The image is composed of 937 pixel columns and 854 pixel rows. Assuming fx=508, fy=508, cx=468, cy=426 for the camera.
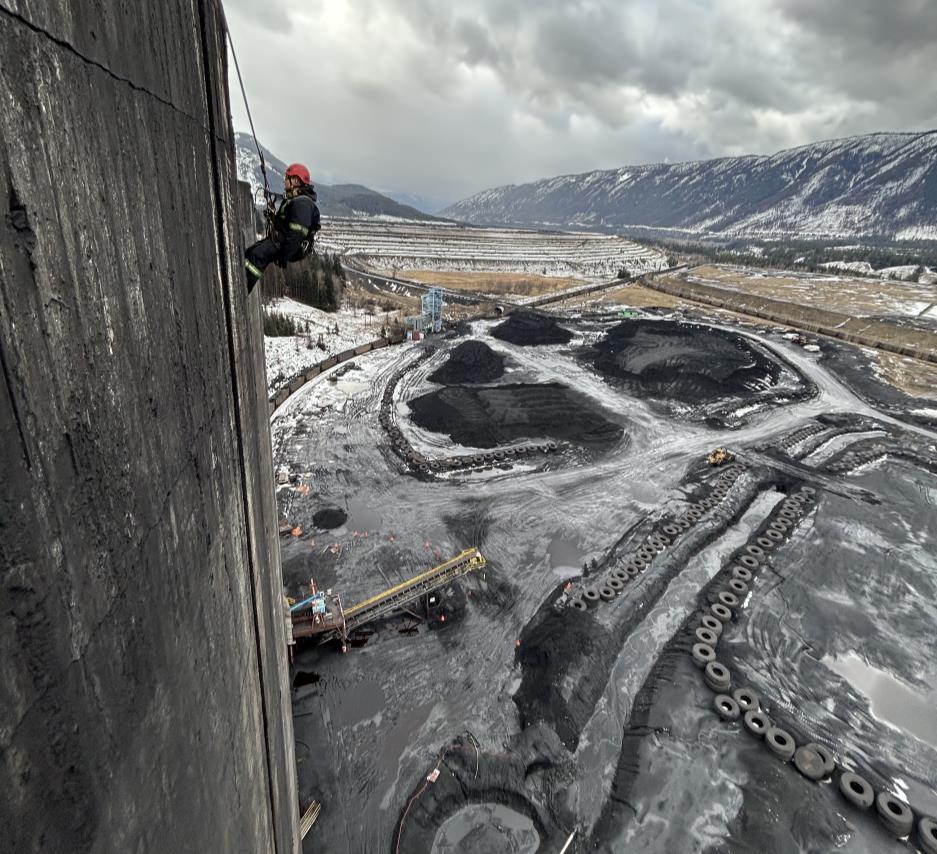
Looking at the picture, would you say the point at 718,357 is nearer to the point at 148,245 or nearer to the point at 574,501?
the point at 574,501

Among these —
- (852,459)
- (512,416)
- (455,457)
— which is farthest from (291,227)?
(852,459)

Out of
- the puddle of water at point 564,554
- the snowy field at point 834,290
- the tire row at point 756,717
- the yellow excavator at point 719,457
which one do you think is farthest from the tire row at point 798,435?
the snowy field at point 834,290

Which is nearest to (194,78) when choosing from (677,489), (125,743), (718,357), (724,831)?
(125,743)

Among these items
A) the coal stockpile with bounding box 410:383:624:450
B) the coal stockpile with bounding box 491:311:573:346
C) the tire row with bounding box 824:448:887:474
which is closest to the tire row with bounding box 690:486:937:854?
the tire row with bounding box 824:448:887:474

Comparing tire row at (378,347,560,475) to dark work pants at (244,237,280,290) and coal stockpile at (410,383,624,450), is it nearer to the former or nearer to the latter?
coal stockpile at (410,383,624,450)

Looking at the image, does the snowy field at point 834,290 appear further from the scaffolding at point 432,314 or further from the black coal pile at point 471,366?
the scaffolding at point 432,314

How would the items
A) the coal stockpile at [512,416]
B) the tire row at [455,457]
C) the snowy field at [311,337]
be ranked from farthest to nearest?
the snowy field at [311,337] < the coal stockpile at [512,416] < the tire row at [455,457]

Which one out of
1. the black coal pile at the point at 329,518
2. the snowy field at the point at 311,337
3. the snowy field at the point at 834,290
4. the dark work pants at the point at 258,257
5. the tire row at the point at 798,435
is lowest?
the black coal pile at the point at 329,518

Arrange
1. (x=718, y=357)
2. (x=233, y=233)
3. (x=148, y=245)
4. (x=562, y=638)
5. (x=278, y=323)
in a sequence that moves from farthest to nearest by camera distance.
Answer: (x=278, y=323)
(x=718, y=357)
(x=562, y=638)
(x=233, y=233)
(x=148, y=245)
